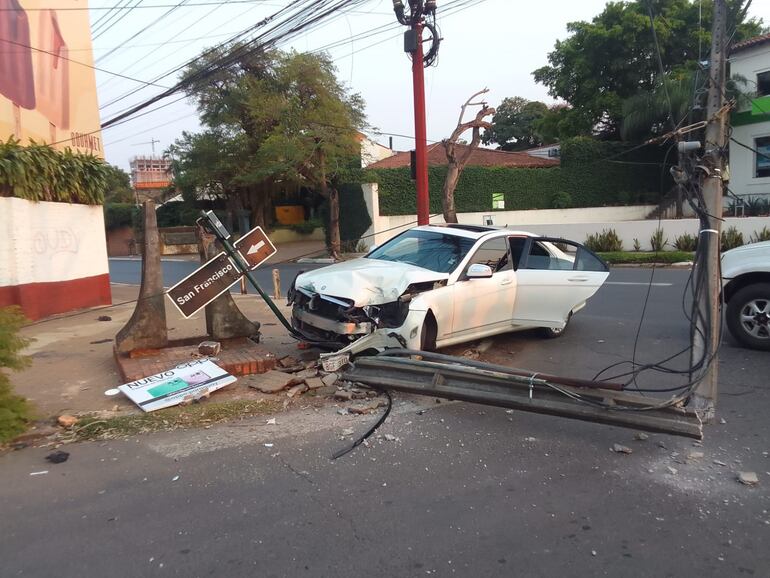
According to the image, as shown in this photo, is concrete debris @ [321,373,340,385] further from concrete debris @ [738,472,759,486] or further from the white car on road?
the white car on road

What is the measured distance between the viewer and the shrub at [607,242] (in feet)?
73.0

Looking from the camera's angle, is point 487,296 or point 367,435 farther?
point 487,296

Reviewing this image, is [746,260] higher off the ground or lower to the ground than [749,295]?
higher

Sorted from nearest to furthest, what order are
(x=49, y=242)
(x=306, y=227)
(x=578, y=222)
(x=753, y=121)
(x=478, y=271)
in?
(x=478, y=271) < (x=49, y=242) < (x=753, y=121) < (x=578, y=222) < (x=306, y=227)

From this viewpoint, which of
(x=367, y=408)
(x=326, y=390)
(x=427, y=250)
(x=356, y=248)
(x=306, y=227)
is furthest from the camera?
(x=306, y=227)

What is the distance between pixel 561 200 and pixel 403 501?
3003 centimetres

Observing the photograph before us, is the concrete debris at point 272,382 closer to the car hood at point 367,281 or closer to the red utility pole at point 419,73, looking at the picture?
the car hood at point 367,281

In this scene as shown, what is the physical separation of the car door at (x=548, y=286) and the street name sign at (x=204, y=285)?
3.59 metres

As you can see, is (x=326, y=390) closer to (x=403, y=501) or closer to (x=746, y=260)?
(x=403, y=501)

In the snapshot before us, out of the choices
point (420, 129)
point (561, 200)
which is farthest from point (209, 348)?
point (561, 200)

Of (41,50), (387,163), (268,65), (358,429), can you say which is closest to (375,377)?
(358,429)

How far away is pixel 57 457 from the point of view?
4.74m

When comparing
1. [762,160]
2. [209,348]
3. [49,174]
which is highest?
[762,160]

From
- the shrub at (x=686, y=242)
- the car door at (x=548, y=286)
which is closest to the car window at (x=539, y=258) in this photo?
the car door at (x=548, y=286)
